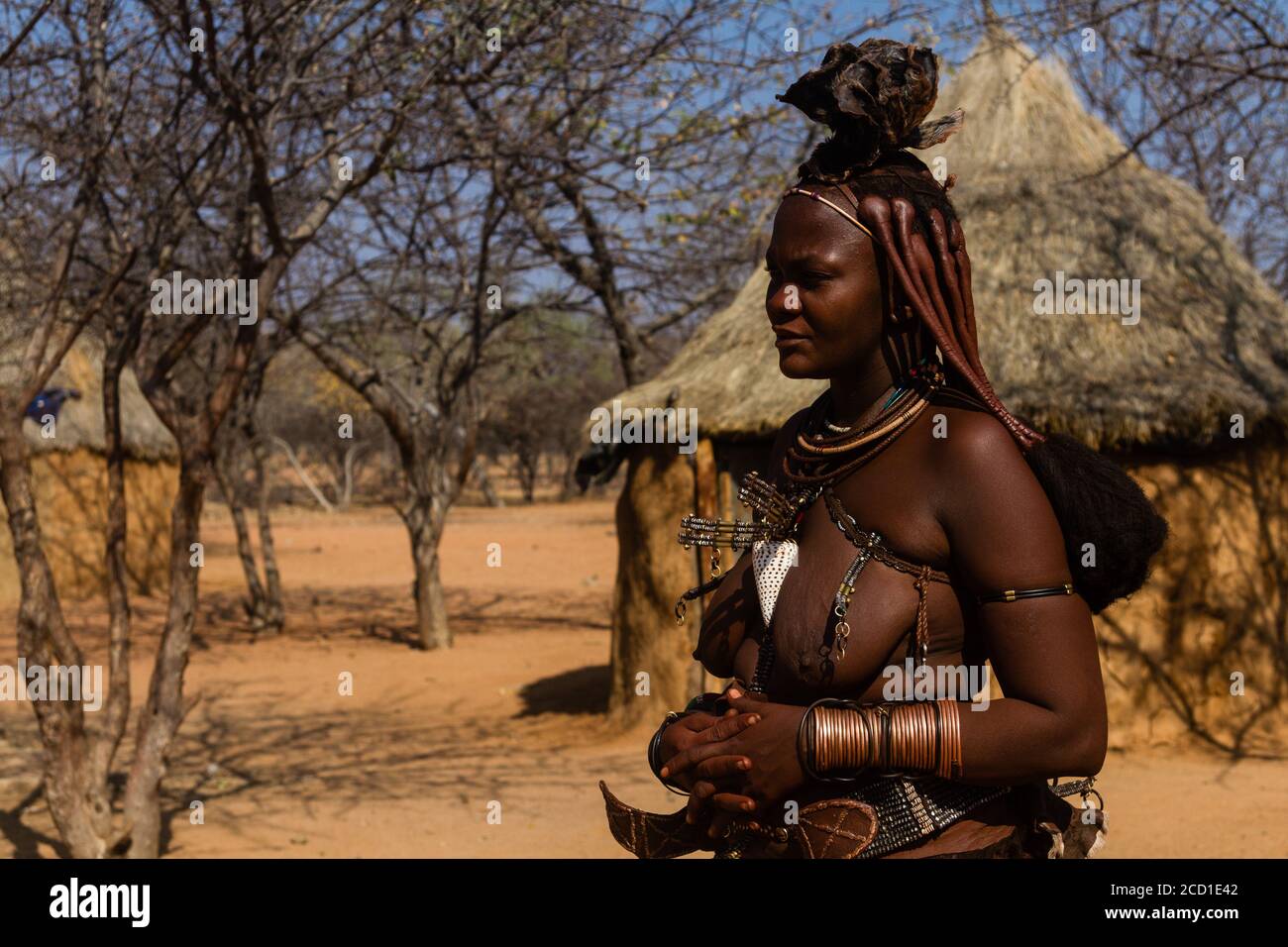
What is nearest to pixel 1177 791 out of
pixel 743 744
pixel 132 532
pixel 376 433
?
pixel 743 744

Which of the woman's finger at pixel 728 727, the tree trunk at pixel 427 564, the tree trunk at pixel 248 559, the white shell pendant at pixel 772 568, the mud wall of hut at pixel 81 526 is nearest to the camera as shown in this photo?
the woman's finger at pixel 728 727

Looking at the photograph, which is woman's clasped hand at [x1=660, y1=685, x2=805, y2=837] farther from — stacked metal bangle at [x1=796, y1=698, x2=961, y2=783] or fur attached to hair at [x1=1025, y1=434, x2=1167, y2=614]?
fur attached to hair at [x1=1025, y1=434, x2=1167, y2=614]

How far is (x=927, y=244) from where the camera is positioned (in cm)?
155

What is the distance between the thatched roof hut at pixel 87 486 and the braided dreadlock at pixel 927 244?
13.8m

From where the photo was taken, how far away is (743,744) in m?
1.48

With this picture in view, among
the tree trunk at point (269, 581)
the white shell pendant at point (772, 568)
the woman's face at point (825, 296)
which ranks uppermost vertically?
the woman's face at point (825, 296)

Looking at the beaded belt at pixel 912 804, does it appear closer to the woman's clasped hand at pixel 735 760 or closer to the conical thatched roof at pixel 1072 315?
the woman's clasped hand at pixel 735 760

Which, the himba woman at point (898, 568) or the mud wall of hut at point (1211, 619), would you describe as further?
Result: the mud wall of hut at point (1211, 619)

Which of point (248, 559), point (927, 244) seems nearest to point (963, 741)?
point (927, 244)

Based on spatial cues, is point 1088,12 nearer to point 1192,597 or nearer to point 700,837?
point 1192,597

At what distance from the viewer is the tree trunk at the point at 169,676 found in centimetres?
504

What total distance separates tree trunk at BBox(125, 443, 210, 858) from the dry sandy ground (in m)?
0.30

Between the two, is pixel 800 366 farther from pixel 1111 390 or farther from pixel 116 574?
pixel 1111 390

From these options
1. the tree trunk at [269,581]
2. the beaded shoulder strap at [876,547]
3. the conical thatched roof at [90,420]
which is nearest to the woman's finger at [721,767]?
the beaded shoulder strap at [876,547]
